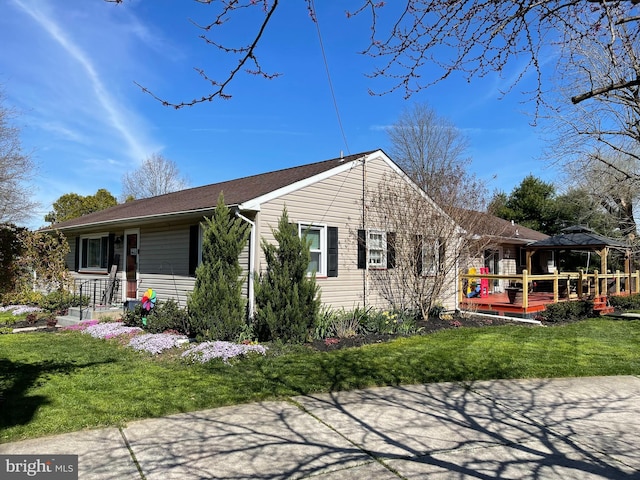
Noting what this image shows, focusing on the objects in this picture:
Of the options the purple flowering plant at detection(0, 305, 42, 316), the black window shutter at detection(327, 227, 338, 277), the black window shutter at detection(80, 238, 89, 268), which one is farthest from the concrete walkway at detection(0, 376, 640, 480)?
the black window shutter at detection(80, 238, 89, 268)

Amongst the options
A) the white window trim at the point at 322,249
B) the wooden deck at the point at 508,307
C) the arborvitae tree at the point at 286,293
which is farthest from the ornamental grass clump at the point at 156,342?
the wooden deck at the point at 508,307

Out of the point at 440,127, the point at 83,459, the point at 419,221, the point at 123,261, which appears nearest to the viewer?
the point at 83,459

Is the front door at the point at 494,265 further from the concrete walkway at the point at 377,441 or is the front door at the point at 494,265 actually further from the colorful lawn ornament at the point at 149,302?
the colorful lawn ornament at the point at 149,302

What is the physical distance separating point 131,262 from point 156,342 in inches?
250

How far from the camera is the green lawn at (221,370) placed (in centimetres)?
485

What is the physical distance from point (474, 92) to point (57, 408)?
5.90 m

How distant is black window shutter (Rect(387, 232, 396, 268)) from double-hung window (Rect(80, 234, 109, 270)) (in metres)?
9.61

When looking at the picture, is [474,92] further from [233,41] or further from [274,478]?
[274,478]

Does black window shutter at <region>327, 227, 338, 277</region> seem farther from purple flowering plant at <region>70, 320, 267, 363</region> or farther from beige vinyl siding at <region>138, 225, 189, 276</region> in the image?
beige vinyl siding at <region>138, 225, 189, 276</region>

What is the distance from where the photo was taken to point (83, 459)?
141 inches

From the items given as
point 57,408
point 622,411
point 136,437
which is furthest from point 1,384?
point 622,411

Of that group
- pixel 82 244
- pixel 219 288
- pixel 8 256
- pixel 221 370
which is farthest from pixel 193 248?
pixel 82 244

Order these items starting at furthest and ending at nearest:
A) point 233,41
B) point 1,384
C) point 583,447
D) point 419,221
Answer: point 419,221, point 1,384, point 583,447, point 233,41

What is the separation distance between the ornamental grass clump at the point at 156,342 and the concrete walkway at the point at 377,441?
11.4 feet
